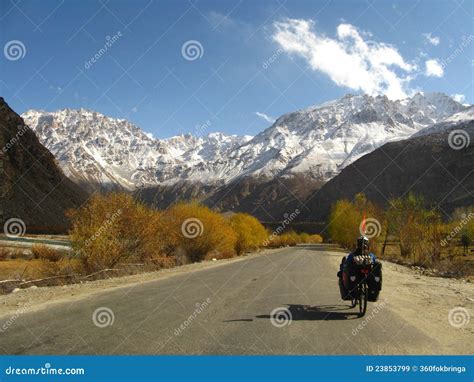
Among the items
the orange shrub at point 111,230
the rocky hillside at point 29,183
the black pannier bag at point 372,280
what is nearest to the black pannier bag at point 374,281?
the black pannier bag at point 372,280

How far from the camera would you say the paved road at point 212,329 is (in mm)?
8305

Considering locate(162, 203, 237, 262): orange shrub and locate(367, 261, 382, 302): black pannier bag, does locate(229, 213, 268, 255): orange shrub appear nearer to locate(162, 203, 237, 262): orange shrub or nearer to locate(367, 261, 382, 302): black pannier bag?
locate(162, 203, 237, 262): orange shrub

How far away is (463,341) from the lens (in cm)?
939

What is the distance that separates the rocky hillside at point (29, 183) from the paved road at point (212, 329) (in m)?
80.0

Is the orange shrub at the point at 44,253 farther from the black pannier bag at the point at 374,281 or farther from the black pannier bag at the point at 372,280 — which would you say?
the black pannier bag at the point at 374,281

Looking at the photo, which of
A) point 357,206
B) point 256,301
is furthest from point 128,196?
point 357,206

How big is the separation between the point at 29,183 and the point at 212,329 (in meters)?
107

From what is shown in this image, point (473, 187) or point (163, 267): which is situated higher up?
point (473, 187)

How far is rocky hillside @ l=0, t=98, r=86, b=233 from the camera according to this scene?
9388 centimetres

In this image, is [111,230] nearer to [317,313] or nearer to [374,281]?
[317,313]

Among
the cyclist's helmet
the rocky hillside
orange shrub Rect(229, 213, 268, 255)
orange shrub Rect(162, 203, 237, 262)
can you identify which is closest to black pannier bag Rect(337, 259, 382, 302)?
the cyclist's helmet

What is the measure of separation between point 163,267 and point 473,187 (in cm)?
15769

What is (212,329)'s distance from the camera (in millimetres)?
9930

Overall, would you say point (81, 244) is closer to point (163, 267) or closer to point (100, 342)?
point (163, 267)
